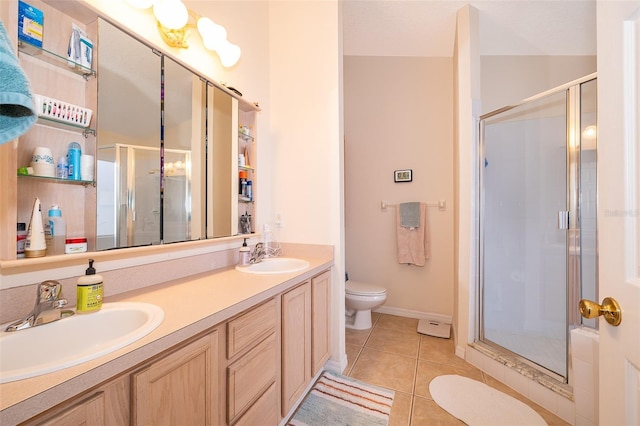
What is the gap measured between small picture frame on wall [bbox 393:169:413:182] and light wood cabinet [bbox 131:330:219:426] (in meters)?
2.45

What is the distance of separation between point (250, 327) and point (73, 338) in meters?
0.55

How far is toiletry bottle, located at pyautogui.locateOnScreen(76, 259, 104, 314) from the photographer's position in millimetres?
825

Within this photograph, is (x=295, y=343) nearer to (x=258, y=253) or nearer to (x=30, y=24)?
(x=258, y=253)

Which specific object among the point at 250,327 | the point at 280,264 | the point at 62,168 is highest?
the point at 62,168

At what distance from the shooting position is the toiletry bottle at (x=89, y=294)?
2.71 feet

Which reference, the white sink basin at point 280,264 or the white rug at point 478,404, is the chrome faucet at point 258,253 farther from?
the white rug at point 478,404

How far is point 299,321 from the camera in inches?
56.1

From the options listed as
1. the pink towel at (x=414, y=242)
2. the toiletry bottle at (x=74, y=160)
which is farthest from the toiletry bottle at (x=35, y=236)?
the pink towel at (x=414, y=242)

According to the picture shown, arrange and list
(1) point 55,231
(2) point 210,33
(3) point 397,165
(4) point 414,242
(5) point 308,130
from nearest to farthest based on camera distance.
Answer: (1) point 55,231 < (2) point 210,33 < (5) point 308,130 < (4) point 414,242 < (3) point 397,165

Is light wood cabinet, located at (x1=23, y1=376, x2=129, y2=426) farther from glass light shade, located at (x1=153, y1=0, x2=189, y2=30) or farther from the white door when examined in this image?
glass light shade, located at (x1=153, y1=0, x2=189, y2=30)

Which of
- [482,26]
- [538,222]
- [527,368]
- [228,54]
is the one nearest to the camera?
[228,54]

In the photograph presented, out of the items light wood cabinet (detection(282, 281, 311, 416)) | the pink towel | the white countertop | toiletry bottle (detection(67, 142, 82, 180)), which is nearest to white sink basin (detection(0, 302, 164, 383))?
the white countertop

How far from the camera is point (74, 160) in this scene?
0.92 metres

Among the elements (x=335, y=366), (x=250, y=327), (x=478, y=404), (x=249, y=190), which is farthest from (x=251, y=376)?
(x=478, y=404)
